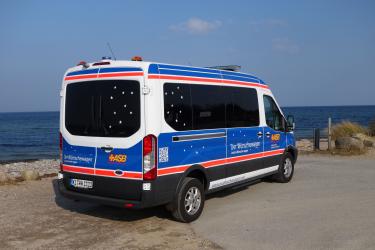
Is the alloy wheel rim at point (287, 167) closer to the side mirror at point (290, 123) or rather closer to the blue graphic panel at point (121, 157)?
the side mirror at point (290, 123)

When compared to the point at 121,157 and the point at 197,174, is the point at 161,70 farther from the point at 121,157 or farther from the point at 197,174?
the point at 197,174

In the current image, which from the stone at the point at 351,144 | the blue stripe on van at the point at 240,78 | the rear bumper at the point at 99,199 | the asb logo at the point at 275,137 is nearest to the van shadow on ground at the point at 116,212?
the rear bumper at the point at 99,199

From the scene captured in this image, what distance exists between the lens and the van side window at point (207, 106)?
7191 millimetres

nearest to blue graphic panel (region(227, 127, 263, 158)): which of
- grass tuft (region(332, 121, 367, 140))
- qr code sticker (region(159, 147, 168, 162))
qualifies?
A: qr code sticker (region(159, 147, 168, 162))

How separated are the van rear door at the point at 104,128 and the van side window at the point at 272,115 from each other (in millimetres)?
4039

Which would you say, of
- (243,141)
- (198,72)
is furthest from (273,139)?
(198,72)

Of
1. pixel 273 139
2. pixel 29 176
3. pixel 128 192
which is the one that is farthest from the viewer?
pixel 29 176

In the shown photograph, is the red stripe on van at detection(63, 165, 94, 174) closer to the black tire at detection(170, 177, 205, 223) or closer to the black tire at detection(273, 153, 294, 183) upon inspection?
the black tire at detection(170, 177, 205, 223)

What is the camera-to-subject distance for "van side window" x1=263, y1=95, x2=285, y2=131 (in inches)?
375

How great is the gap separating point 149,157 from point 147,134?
1.09 ft

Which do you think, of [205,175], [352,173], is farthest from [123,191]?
[352,173]

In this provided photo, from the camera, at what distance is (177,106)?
22.1 feet

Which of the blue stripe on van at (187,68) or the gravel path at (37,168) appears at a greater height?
the blue stripe on van at (187,68)

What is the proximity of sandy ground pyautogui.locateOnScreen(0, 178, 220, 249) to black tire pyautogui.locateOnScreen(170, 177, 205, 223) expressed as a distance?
17cm
